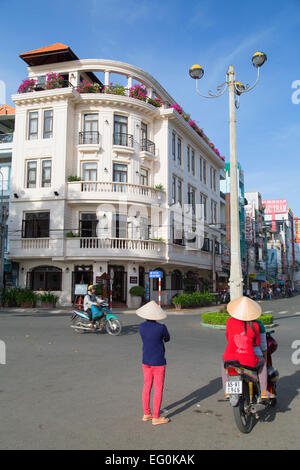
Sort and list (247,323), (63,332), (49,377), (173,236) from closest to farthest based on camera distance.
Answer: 1. (247,323)
2. (49,377)
3. (63,332)
4. (173,236)

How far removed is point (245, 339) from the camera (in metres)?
4.78

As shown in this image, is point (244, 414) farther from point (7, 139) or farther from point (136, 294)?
point (7, 139)

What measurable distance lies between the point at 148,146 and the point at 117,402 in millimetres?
24839

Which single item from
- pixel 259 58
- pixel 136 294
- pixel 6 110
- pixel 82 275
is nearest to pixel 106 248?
pixel 82 275

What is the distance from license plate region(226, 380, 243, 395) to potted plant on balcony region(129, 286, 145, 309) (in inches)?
813

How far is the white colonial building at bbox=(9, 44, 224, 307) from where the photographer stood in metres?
25.5

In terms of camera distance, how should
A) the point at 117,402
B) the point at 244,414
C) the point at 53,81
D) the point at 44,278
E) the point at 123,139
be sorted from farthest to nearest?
the point at 123,139 → the point at 53,81 → the point at 44,278 → the point at 117,402 → the point at 244,414

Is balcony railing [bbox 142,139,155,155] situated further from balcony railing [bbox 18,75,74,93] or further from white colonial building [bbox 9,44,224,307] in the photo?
balcony railing [bbox 18,75,74,93]

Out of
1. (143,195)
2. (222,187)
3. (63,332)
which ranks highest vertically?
(222,187)

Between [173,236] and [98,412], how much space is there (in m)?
23.9
